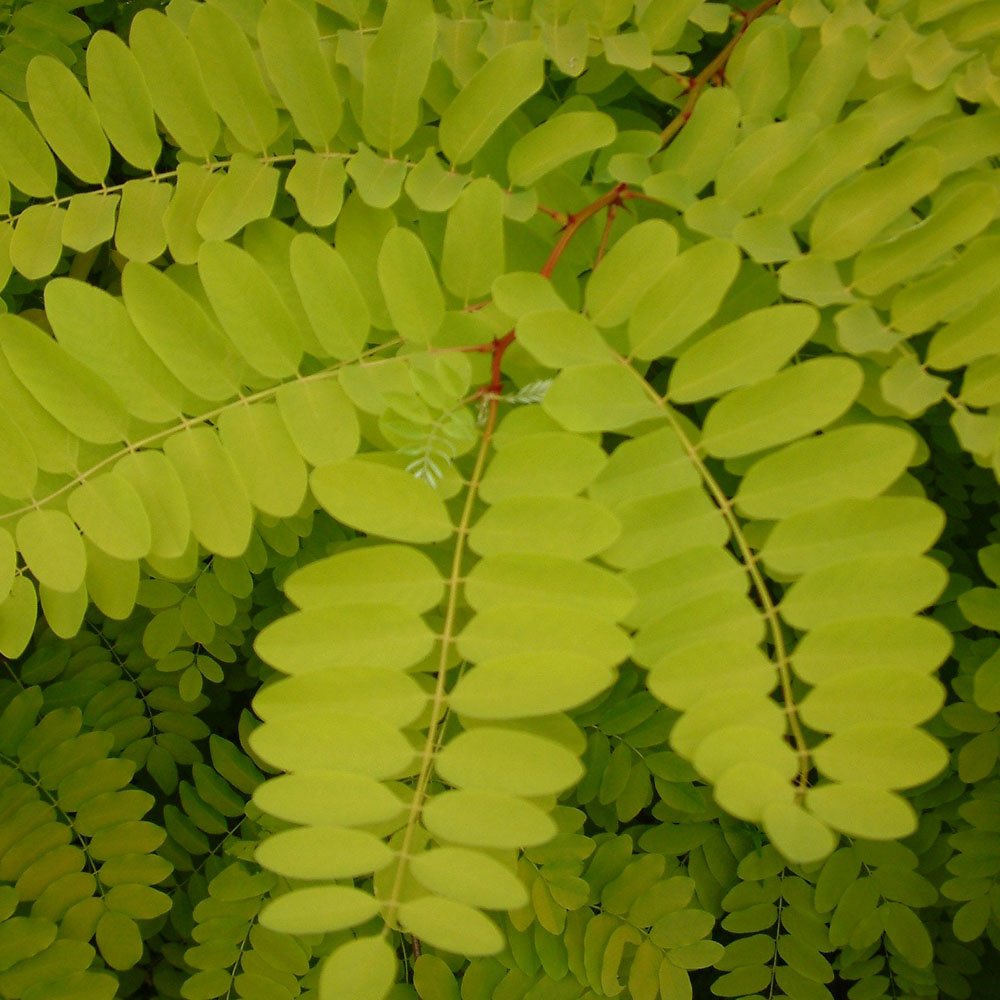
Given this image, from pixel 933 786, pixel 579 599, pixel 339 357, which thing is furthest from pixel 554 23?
pixel 933 786

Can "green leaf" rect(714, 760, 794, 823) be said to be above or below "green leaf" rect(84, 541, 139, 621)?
above

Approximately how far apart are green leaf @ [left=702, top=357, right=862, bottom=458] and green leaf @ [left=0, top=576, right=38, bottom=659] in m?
0.70

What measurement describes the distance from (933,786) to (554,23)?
118cm

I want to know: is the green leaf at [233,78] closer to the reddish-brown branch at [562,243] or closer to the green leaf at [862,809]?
the reddish-brown branch at [562,243]

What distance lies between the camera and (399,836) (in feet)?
2.90

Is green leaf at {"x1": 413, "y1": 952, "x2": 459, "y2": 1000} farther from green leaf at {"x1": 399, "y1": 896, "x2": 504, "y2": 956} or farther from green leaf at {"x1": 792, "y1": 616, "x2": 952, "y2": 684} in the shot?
green leaf at {"x1": 792, "y1": 616, "x2": 952, "y2": 684}

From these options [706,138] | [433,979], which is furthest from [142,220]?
[433,979]

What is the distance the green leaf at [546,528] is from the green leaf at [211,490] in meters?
0.24

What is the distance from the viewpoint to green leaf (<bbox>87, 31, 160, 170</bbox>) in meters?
0.95

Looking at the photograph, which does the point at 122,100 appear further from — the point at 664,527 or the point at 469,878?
the point at 469,878

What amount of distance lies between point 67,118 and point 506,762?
885mm

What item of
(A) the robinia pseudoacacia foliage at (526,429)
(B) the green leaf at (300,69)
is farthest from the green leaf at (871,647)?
(B) the green leaf at (300,69)

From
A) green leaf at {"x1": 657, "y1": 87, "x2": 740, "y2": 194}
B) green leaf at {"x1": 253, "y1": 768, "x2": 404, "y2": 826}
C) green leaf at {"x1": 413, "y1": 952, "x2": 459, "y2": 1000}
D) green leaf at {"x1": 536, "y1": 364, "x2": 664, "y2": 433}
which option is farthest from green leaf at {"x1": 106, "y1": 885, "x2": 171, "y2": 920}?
green leaf at {"x1": 657, "y1": 87, "x2": 740, "y2": 194}

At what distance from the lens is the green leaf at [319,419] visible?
0.84 m
